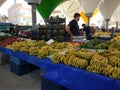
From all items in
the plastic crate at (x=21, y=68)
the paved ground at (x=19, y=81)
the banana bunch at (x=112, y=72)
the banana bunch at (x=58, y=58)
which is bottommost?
the paved ground at (x=19, y=81)

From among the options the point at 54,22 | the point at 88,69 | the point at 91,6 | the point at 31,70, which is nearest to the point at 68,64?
the point at 88,69

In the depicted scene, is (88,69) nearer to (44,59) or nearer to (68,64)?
(68,64)

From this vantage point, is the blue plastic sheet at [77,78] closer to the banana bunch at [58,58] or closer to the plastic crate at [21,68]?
the banana bunch at [58,58]

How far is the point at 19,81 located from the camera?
444 cm

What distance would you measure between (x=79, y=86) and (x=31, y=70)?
9.58 ft

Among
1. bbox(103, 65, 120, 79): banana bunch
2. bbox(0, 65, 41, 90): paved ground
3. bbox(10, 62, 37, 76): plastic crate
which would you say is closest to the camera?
bbox(103, 65, 120, 79): banana bunch

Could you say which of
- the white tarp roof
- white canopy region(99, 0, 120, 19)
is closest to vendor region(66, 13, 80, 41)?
the white tarp roof

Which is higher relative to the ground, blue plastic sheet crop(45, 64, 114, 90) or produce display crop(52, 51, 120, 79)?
produce display crop(52, 51, 120, 79)

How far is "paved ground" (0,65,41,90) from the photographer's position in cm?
404

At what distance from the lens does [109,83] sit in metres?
2.13

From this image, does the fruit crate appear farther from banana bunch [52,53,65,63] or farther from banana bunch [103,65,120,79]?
banana bunch [103,65,120,79]

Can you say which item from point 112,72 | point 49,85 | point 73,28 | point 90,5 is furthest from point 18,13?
point 112,72

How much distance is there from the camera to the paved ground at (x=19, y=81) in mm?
4043

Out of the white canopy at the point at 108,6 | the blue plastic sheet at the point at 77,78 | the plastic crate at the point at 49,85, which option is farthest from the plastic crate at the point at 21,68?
the white canopy at the point at 108,6
